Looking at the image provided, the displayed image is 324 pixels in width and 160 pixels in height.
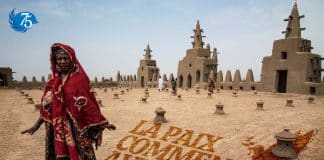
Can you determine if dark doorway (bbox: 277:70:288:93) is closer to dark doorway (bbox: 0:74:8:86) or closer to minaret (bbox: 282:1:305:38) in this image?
minaret (bbox: 282:1:305:38)

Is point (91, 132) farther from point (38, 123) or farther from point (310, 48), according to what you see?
point (310, 48)

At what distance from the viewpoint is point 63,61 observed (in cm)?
371

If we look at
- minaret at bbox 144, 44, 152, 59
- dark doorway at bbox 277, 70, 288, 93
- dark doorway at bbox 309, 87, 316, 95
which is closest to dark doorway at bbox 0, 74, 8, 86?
minaret at bbox 144, 44, 152, 59

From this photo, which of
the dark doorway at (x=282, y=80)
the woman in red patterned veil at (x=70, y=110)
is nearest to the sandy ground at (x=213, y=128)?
the woman in red patterned veil at (x=70, y=110)

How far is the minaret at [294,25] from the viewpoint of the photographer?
23125 mm

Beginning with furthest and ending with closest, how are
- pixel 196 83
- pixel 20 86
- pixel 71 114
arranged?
pixel 20 86 → pixel 196 83 → pixel 71 114

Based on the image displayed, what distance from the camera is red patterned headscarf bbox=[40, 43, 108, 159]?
3.58 m

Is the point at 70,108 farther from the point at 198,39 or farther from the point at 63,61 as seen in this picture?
the point at 198,39

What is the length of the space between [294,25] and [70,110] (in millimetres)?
24002

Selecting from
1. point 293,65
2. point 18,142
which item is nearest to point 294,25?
point 293,65

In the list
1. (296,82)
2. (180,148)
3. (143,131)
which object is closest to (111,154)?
(180,148)

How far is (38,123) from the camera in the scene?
3971 millimetres

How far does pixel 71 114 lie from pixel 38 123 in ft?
2.45

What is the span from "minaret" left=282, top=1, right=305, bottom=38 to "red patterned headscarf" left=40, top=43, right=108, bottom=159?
Answer: 23.3 m
